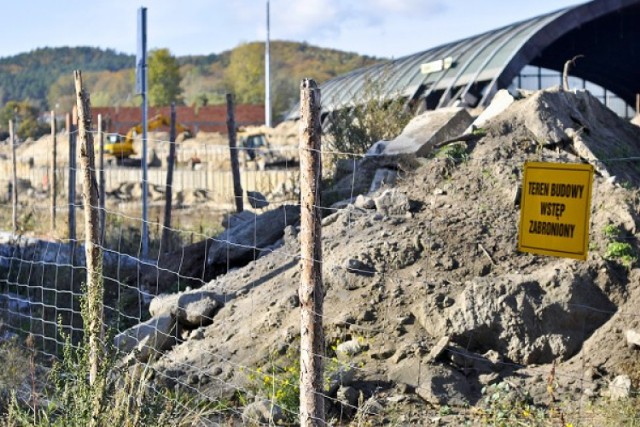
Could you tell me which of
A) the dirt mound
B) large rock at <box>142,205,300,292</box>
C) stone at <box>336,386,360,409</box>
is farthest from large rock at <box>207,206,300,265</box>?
stone at <box>336,386,360,409</box>

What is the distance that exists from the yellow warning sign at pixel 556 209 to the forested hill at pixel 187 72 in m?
85.9

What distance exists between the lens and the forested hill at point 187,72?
109938 millimetres

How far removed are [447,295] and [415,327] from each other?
1.16 feet

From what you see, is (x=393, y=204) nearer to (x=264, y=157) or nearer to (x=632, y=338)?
(x=632, y=338)

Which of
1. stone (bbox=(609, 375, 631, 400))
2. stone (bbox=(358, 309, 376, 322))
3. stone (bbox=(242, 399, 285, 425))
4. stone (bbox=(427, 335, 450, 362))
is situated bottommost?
stone (bbox=(242, 399, 285, 425))

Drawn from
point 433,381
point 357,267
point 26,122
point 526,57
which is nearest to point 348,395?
point 433,381

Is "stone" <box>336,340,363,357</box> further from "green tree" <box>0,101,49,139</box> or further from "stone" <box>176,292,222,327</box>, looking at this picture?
"green tree" <box>0,101,49,139</box>

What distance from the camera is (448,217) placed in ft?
30.2

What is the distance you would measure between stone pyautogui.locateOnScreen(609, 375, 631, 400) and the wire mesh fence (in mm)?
16

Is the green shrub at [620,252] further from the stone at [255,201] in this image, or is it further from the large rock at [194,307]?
the stone at [255,201]

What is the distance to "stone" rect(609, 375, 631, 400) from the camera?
7.11 m

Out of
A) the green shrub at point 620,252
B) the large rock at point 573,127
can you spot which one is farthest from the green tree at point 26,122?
the green shrub at point 620,252

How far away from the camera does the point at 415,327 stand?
821 centimetres

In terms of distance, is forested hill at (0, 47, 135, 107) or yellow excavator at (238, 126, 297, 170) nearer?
yellow excavator at (238, 126, 297, 170)
